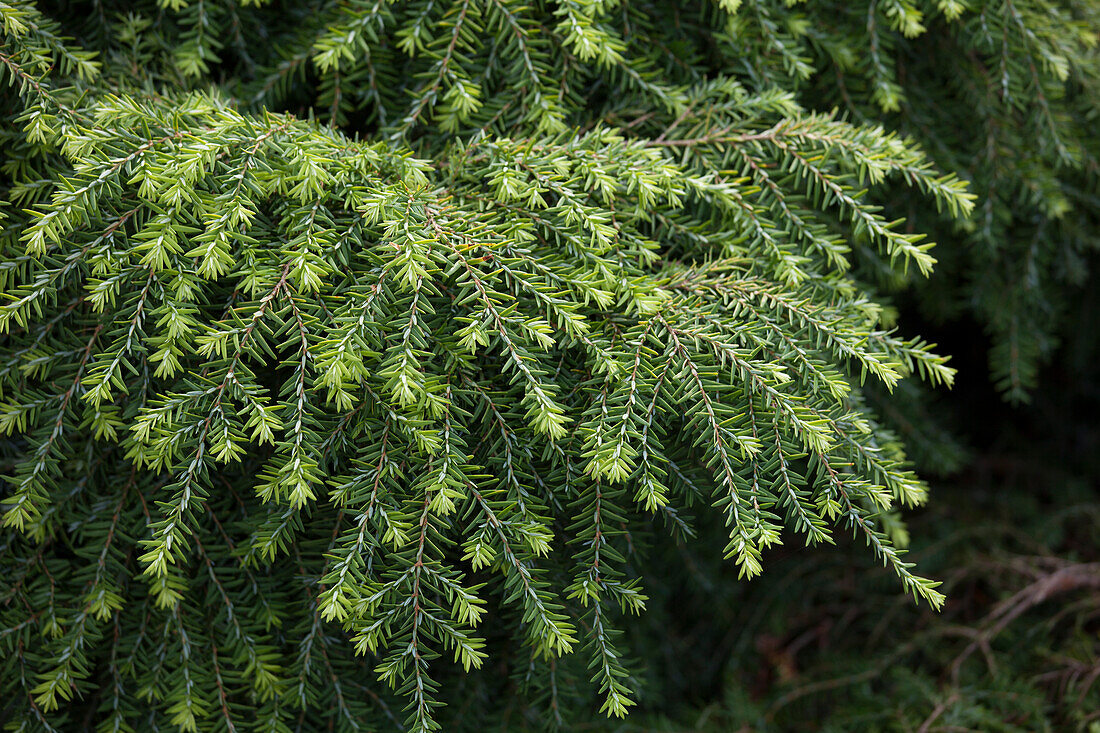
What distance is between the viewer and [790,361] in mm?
1067

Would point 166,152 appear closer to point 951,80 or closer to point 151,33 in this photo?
point 151,33

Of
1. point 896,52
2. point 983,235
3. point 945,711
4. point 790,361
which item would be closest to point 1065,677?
point 945,711

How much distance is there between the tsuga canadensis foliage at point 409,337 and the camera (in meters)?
0.92

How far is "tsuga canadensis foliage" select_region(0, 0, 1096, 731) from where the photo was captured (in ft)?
3.03

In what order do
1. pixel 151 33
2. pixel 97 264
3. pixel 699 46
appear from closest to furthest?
pixel 97 264
pixel 151 33
pixel 699 46

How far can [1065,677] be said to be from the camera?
1.49 metres

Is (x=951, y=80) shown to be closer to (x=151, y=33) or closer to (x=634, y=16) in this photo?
(x=634, y=16)

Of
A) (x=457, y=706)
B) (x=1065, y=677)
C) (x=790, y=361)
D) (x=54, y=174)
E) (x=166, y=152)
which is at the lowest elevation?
(x=457, y=706)

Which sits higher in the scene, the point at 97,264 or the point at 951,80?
the point at 951,80

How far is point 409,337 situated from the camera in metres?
0.91

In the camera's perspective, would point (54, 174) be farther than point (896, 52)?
No

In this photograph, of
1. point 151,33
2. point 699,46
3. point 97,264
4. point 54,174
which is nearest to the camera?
point 97,264

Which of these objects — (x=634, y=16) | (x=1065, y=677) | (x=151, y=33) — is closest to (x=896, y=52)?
(x=634, y=16)

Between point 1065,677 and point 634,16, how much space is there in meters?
1.60
